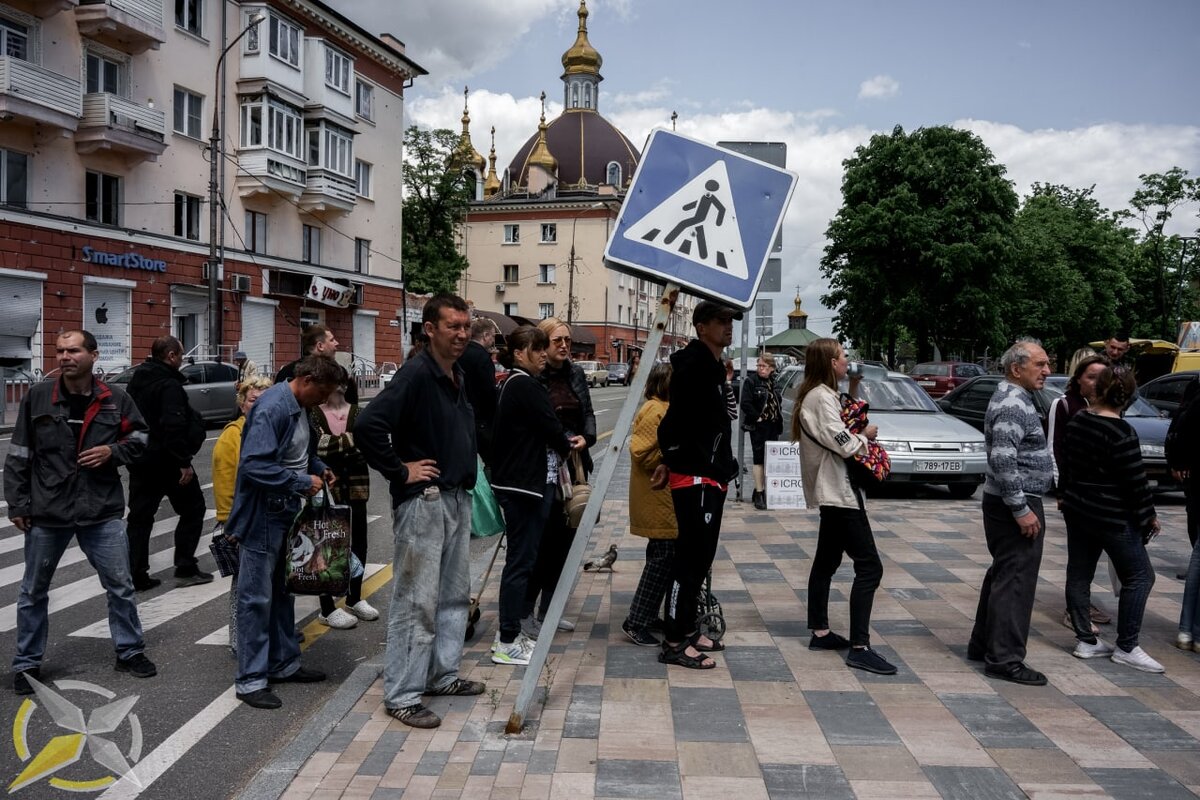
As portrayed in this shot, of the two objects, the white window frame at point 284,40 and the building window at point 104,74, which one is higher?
the white window frame at point 284,40

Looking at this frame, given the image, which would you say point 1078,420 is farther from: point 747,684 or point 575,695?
point 575,695

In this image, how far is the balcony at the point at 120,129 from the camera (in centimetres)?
2394

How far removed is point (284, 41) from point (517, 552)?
30.9 meters

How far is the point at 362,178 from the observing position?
124 feet

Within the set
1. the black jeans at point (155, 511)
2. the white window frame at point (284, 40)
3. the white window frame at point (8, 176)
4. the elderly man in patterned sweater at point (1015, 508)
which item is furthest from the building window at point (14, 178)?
the elderly man in patterned sweater at point (1015, 508)

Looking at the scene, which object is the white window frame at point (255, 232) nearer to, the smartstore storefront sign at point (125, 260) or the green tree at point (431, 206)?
the smartstore storefront sign at point (125, 260)

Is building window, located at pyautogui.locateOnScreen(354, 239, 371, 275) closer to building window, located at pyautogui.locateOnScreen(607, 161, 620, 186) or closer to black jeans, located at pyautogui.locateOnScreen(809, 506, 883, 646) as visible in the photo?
black jeans, located at pyautogui.locateOnScreen(809, 506, 883, 646)

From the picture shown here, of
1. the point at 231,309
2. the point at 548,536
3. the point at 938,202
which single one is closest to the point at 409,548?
the point at 548,536

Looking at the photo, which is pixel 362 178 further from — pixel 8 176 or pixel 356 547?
pixel 356 547

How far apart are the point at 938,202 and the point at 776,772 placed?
129ft

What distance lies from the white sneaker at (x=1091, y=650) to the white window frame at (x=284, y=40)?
31131mm

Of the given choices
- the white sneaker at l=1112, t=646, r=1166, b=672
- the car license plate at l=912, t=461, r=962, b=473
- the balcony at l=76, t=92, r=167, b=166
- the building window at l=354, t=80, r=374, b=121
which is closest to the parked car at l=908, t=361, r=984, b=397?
the car license plate at l=912, t=461, r=962, b=473

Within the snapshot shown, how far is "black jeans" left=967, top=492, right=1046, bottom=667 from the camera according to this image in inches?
198

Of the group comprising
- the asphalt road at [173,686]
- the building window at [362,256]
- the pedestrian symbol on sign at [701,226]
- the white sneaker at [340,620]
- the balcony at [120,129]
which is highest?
the balcony at [120,129]
